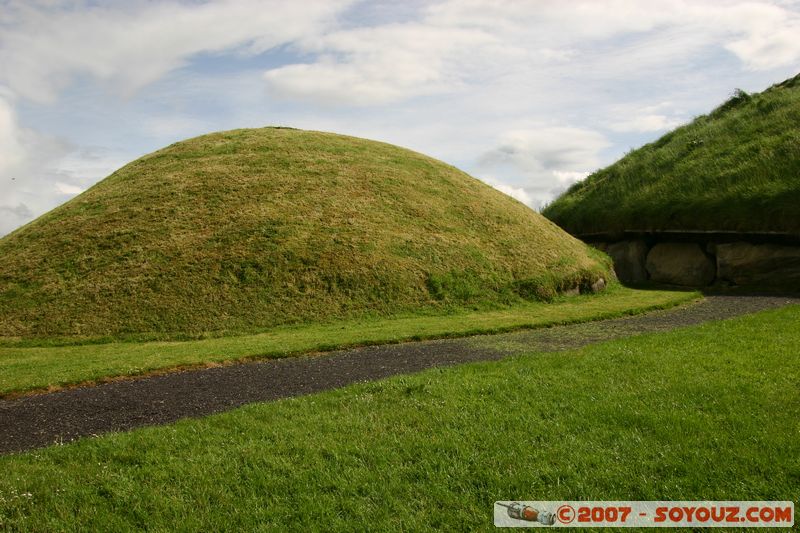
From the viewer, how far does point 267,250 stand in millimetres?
25312

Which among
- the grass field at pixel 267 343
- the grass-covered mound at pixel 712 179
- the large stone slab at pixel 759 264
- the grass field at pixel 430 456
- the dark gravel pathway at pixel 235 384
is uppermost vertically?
the grass-covered mound at pixel 712 179

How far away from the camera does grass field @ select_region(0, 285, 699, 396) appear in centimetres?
1416

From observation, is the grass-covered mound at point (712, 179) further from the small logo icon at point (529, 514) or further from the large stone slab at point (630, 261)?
the small logo icon at point (529, 514)

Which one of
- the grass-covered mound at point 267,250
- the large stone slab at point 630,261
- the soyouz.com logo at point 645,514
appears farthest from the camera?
the large stone slab at point 630,261

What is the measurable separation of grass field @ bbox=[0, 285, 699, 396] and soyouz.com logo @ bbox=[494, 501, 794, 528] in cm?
1076

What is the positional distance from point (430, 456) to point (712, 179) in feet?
103

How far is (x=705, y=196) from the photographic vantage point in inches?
1205

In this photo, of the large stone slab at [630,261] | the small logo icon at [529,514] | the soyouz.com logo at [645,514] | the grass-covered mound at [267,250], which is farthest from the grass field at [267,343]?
the soyouz.com logo at [645,514]

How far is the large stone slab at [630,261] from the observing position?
32125mm

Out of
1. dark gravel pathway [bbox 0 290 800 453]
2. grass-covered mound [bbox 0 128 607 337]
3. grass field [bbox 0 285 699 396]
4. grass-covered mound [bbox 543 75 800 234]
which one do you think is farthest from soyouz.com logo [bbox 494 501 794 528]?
grass-covered mound [bbox 543 75 800 234]

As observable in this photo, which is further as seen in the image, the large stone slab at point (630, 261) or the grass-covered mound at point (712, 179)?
the large stone slab at point (630, 261)

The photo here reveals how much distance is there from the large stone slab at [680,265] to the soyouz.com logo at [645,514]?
86.5 ft

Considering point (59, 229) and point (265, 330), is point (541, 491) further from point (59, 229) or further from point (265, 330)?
point (59, 229)

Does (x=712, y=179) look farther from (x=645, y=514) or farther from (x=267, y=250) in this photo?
(x=645, y=514)
